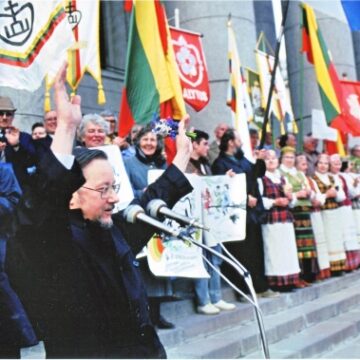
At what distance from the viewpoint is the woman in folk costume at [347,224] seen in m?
7.99

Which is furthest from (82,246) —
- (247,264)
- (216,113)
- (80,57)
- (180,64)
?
(216,113)

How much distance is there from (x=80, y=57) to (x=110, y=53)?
4.71 m

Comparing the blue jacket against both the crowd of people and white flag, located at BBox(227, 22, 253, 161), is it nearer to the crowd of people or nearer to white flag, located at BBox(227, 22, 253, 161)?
the crowd of people

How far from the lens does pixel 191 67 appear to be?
24.7 feet

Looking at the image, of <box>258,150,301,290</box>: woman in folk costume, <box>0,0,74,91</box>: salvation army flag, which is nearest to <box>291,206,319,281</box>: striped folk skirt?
<box>258,150,301,290</box>: woman in folk costume

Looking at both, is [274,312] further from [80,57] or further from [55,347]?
[55,347]

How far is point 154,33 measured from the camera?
6.26m

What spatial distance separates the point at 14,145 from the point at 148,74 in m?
2.05

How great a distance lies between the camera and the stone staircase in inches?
189

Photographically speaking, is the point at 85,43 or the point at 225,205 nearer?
the point at 85,43

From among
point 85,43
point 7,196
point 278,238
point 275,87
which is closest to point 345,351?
point 278,238

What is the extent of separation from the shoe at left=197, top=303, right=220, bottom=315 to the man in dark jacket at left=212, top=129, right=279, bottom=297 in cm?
71

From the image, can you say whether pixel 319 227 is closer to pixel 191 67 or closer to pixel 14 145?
pixel 191 67

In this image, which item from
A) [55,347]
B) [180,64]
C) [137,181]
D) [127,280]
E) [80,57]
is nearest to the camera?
[55,347]
